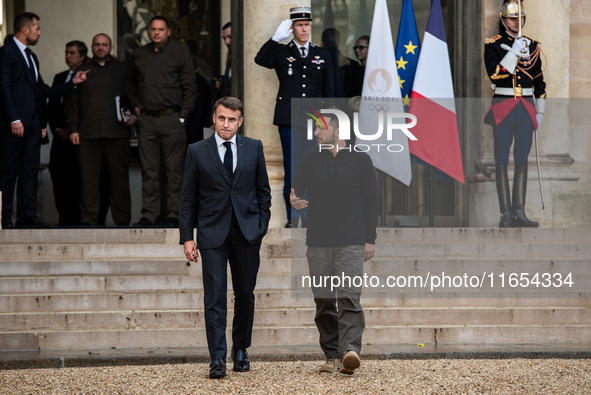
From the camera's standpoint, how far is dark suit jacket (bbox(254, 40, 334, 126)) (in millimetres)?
10750

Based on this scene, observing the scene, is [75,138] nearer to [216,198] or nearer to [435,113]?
[435,113]

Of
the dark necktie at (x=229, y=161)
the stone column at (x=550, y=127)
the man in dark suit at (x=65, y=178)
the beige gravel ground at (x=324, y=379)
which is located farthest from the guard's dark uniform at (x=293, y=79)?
the beige gravel ground at (x=324, y=379)

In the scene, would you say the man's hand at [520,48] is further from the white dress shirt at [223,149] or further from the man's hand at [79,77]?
the white dress shirt at [223,149]

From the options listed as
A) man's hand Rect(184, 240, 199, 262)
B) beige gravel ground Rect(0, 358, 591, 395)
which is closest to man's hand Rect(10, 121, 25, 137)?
beige gravel ground Rect(0, 358, 591, 395)

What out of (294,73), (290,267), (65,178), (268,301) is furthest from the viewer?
(65,178)

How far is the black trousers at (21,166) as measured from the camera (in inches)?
421

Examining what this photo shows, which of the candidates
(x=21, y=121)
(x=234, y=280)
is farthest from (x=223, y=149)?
(x=21, y=121)

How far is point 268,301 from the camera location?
877cm

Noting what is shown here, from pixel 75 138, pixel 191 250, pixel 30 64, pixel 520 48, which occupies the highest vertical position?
pixel 520 48

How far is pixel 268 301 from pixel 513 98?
3.99 metres

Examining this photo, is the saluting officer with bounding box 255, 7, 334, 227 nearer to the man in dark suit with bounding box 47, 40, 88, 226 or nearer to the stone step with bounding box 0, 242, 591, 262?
the stone step with bounding box 0, 242, 591, 262

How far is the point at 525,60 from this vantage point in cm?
1126

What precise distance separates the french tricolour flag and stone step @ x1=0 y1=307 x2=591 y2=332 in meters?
3.32

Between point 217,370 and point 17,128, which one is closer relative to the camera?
point 217,370
